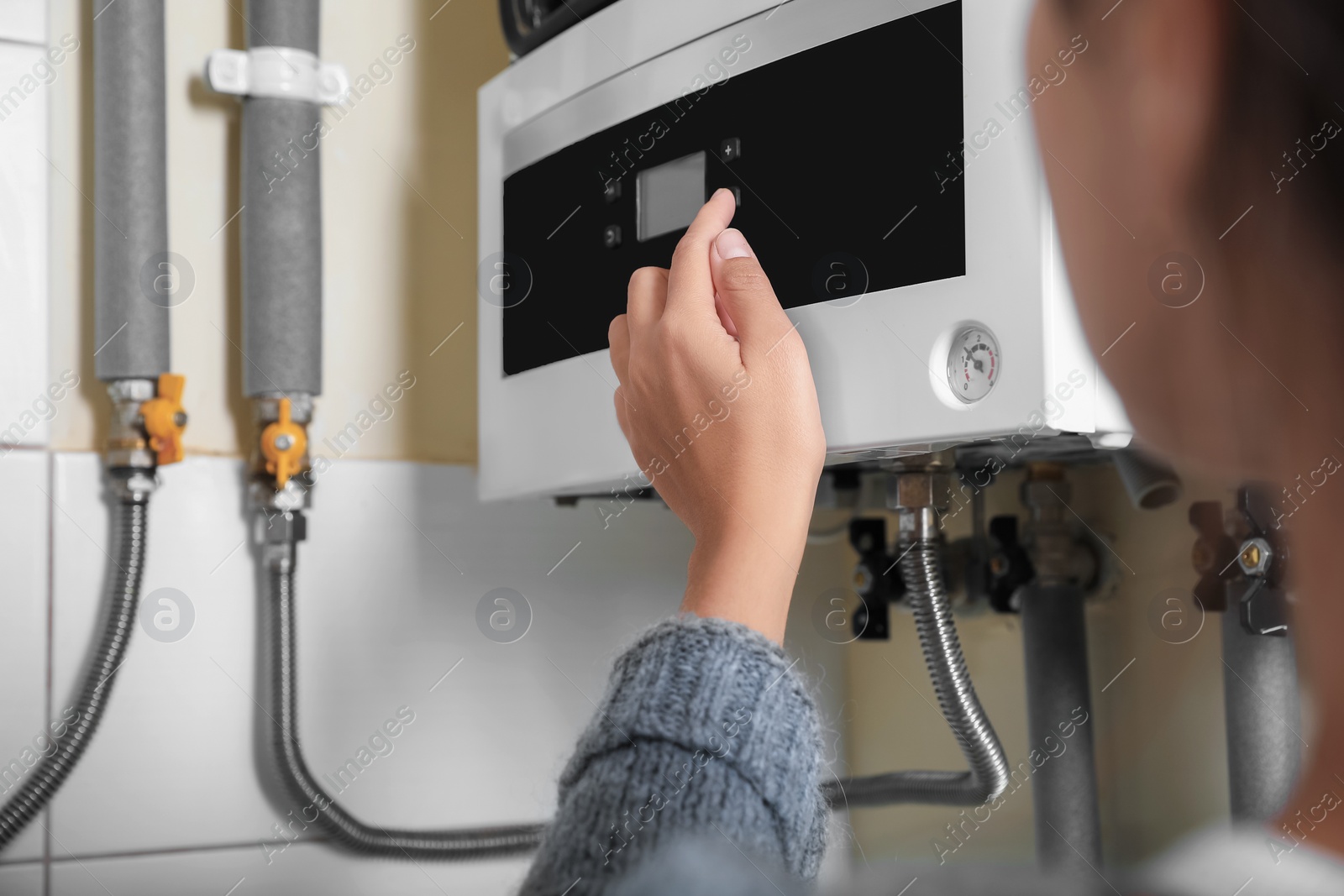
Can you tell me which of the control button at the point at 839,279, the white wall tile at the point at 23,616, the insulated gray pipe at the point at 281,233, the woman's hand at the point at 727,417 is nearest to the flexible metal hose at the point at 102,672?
the white wall tile at the point at 23,616

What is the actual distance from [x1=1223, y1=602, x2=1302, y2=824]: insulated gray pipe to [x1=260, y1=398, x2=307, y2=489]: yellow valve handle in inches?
25.4

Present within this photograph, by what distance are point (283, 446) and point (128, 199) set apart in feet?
0.68

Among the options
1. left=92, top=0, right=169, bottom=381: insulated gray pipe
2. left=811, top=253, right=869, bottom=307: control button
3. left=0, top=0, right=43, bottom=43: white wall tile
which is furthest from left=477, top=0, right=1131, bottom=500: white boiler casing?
left=0, top=0, right=43, bottom=43: white wall tile

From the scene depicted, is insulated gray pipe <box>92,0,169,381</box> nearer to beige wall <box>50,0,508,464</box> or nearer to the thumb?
beige wall <box>50,0,508,464</box>

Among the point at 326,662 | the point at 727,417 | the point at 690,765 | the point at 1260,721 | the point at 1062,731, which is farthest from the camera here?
the point at 326,662

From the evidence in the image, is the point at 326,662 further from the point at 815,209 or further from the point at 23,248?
the point at 815,209

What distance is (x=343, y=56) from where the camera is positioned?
924mm

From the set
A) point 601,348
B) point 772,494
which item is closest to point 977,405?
point 772,494

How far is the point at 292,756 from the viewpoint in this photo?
0.82m

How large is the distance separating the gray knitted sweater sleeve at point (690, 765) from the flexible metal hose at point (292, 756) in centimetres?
44

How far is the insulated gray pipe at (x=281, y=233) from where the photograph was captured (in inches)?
32.6

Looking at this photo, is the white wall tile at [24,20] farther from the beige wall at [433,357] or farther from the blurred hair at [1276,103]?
the blurred hair at [1276,103]

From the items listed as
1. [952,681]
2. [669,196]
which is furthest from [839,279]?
[952,681]

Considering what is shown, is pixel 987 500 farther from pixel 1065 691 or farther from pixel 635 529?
pixel 635 529
